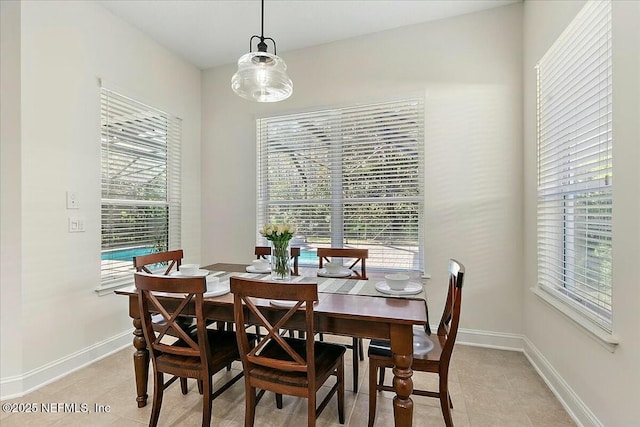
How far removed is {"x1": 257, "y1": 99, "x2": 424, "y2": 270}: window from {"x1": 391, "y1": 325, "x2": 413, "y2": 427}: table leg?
5.65 ft

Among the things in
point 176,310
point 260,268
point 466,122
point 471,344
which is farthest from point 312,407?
point 466,122

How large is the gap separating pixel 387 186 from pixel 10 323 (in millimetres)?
3151

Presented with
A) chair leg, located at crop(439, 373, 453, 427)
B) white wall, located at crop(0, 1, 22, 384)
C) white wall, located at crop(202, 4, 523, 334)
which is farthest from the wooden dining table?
white wall, located at crop(202, 4, 523, 334)

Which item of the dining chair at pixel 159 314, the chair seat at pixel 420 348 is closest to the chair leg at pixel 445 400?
the chair seat at pixel 420 348

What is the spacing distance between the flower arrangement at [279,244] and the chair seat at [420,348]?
709 millimetres

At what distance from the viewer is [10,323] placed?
222 centimetres

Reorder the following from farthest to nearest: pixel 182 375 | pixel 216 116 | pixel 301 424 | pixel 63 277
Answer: pixel 216 116 < pixel 63 277 < pixel 301 424 < pixel 182 375

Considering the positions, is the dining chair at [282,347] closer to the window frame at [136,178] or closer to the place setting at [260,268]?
the place setting at [260,268]

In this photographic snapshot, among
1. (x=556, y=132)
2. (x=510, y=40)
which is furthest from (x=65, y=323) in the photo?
(x=510, y=40)

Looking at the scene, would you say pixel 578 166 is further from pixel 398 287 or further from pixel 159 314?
pixel 159 314

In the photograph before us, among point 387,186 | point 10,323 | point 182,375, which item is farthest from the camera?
point 387,186

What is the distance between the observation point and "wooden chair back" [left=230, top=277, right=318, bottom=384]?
1.45 m

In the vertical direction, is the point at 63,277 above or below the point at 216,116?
below

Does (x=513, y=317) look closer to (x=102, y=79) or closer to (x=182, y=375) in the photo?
(x=182, y=375)
